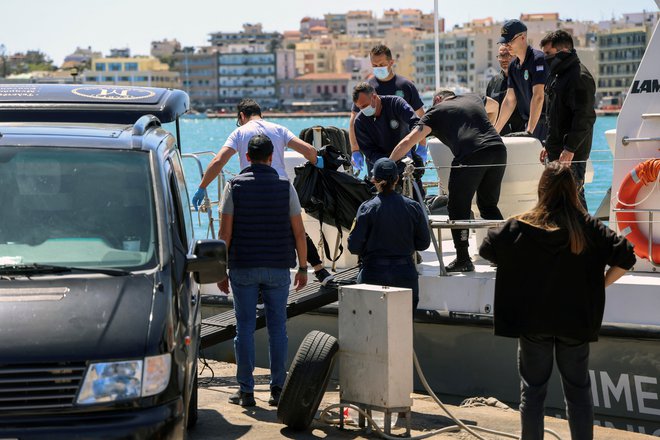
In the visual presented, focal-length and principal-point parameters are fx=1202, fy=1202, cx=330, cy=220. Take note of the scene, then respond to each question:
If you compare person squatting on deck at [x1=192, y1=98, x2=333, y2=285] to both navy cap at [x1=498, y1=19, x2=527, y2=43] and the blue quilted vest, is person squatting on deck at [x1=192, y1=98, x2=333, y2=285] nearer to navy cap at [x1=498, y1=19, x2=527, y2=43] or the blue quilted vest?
the blue quilted vest

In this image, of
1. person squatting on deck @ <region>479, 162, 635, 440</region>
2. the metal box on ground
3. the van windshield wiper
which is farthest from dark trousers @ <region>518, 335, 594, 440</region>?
the van windshield wiper

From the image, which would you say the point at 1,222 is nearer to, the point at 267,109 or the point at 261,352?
the point at 261,352

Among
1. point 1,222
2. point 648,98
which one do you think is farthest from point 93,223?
point 648,98

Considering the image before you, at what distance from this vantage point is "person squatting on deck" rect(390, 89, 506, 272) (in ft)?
29.6

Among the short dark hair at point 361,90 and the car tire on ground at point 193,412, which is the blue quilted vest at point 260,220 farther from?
the short dark hair at point 361,90

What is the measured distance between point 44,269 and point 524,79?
6.26m

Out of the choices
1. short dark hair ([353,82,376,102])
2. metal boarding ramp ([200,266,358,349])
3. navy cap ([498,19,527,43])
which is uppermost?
navy cap ([498,19,527,43])

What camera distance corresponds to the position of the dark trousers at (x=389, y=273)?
304 inches

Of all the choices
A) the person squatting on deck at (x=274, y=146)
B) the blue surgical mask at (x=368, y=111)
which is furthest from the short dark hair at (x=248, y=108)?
the blue surgical mask at (x=368, y=111)

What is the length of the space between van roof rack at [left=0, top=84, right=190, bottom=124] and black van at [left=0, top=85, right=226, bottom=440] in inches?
10.9

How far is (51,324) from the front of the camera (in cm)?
527

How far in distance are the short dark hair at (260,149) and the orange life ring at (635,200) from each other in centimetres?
276

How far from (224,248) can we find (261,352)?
15.4ft

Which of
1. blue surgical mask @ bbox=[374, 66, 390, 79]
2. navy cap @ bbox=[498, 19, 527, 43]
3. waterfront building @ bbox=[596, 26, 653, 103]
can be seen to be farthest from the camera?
waterfront building @ bbox=[596, 26, 653, 103]
